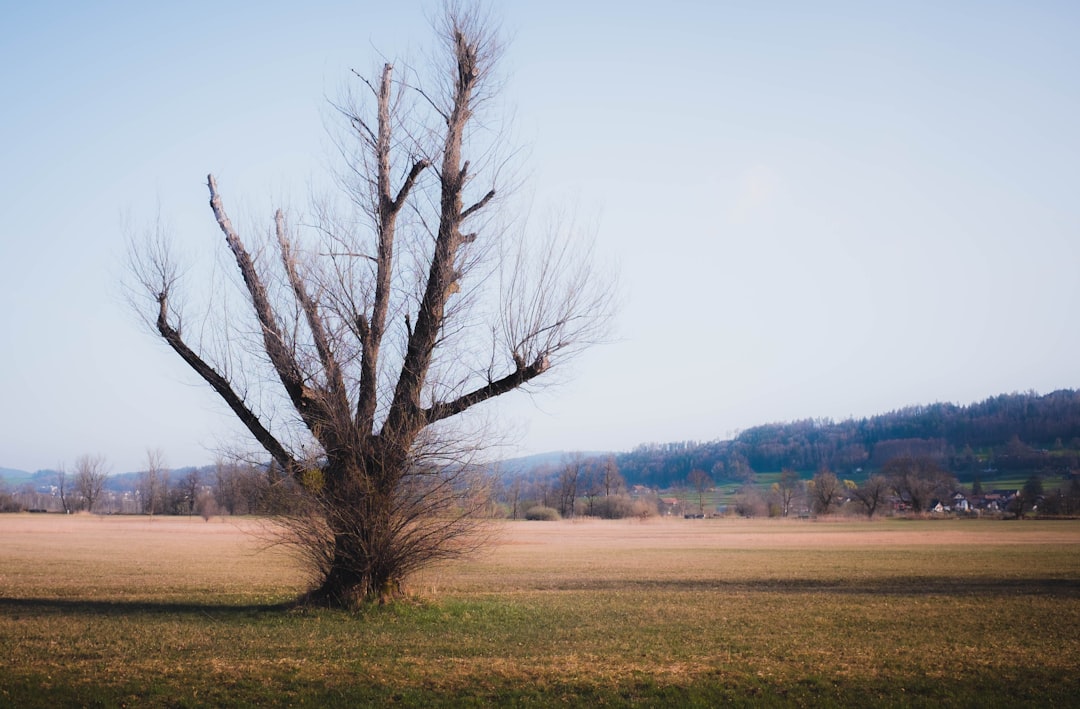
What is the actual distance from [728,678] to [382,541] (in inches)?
330

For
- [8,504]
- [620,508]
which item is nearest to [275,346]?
[620,508]

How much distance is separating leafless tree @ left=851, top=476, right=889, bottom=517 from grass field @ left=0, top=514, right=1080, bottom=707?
87774mm

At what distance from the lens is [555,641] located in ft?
44.1

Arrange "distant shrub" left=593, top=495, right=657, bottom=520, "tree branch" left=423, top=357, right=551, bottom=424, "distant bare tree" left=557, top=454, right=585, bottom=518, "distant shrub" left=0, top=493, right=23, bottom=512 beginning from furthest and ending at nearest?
"distant bare tree" left=557, top=454, right=585, bottom=518 < "distant shrub" left=0, top=493, right=23, bottom=512 < "distant shrub" left=593, top=495, right=657, bottom=520 < "tree branch" left=423, top=357, right=551, bottom=424

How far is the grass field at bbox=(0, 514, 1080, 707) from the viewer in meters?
9.45

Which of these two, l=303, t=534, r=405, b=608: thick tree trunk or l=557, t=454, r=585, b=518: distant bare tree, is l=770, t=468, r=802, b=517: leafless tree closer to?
l=557, t=454, r=585, b=518: distant bare tree

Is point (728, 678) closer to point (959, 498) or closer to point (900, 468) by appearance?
point (900, 468)

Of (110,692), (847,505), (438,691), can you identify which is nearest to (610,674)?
(438,691)

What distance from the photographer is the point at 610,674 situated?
10391 mm

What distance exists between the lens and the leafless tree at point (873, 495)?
111m

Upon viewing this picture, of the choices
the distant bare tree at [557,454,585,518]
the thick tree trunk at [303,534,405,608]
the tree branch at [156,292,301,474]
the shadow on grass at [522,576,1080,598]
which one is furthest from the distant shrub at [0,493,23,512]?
the thick tree trunk at [303,534,405,608]

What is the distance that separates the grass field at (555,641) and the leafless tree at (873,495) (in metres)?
87.8

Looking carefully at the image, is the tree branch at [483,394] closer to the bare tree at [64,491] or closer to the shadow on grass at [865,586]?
the shadow on grass at [865,586]

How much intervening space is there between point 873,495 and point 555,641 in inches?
4324
